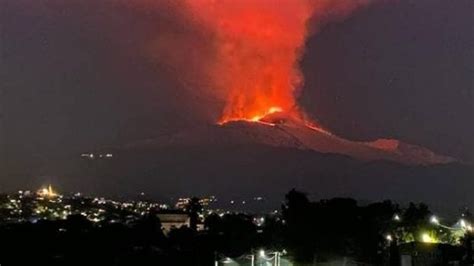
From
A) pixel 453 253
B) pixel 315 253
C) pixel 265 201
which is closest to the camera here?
pixel 453 253

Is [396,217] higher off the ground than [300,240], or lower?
higher

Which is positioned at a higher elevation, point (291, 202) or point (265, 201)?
point (265, 201)

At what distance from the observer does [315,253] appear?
17.2 metres

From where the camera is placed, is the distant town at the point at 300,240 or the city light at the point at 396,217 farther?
the city light at the point at 396,217

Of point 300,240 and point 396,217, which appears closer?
point 300,240

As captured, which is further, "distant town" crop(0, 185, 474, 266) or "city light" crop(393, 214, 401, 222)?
"city light" crop(393, 214, 401, 222)

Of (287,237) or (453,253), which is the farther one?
(287,237)

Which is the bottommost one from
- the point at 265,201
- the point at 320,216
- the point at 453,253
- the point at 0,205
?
the point at 453,253

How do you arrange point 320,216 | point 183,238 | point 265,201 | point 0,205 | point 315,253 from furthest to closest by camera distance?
point 265,201 → point 0,205 → point 183,238 → point 320,216 → point 315,253

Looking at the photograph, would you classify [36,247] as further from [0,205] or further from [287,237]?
[0,205]

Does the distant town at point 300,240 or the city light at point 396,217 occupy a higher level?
the city light at point 396,217

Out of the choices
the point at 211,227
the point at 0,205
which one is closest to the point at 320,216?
the point at 211,227

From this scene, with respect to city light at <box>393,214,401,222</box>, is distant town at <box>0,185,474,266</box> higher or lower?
lower

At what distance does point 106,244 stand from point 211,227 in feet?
24.7
